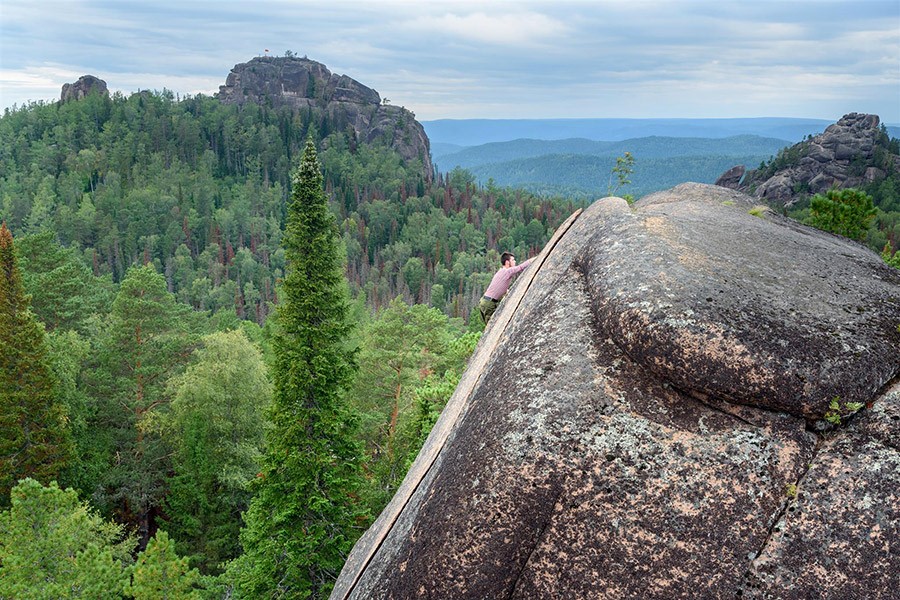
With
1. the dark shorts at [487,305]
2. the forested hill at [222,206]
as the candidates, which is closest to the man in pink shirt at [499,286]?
the dark shorts at [487,305]

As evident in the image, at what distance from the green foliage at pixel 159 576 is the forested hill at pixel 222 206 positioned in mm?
81710

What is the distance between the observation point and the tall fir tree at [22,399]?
24594 mm

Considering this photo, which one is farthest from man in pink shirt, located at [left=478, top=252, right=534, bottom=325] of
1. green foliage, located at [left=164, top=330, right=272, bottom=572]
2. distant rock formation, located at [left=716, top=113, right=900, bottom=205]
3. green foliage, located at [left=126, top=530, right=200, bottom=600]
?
distant rock formation, located at [left=716, top=113, right=900, bottom=205]

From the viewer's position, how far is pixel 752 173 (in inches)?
5541

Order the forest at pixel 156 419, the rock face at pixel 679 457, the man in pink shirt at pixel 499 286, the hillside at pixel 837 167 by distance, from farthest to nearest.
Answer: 1. the hillside at pixel 837 167
2. the forest at pixel 156 419
3. the man in pink shirt at pixel 499 286
4. the rock face at pixel 679 457

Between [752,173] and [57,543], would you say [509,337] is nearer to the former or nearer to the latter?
[57,543]

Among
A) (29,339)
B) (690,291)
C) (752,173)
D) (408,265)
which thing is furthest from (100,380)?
(752,173)

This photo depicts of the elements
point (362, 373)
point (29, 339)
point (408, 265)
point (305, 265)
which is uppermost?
point (305, 265)

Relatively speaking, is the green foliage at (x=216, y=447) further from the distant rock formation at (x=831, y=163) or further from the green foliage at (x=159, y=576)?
the distant rock formation at (x=831, y=163)

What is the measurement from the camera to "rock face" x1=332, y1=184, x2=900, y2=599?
14.9 ft

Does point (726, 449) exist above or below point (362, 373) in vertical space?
above

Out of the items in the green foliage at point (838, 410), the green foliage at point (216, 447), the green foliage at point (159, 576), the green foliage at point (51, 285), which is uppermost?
the green foliage at point (838, 410)

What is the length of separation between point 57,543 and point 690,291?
18.1m

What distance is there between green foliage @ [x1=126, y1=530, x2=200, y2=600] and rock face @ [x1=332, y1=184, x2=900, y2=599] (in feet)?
39.4
